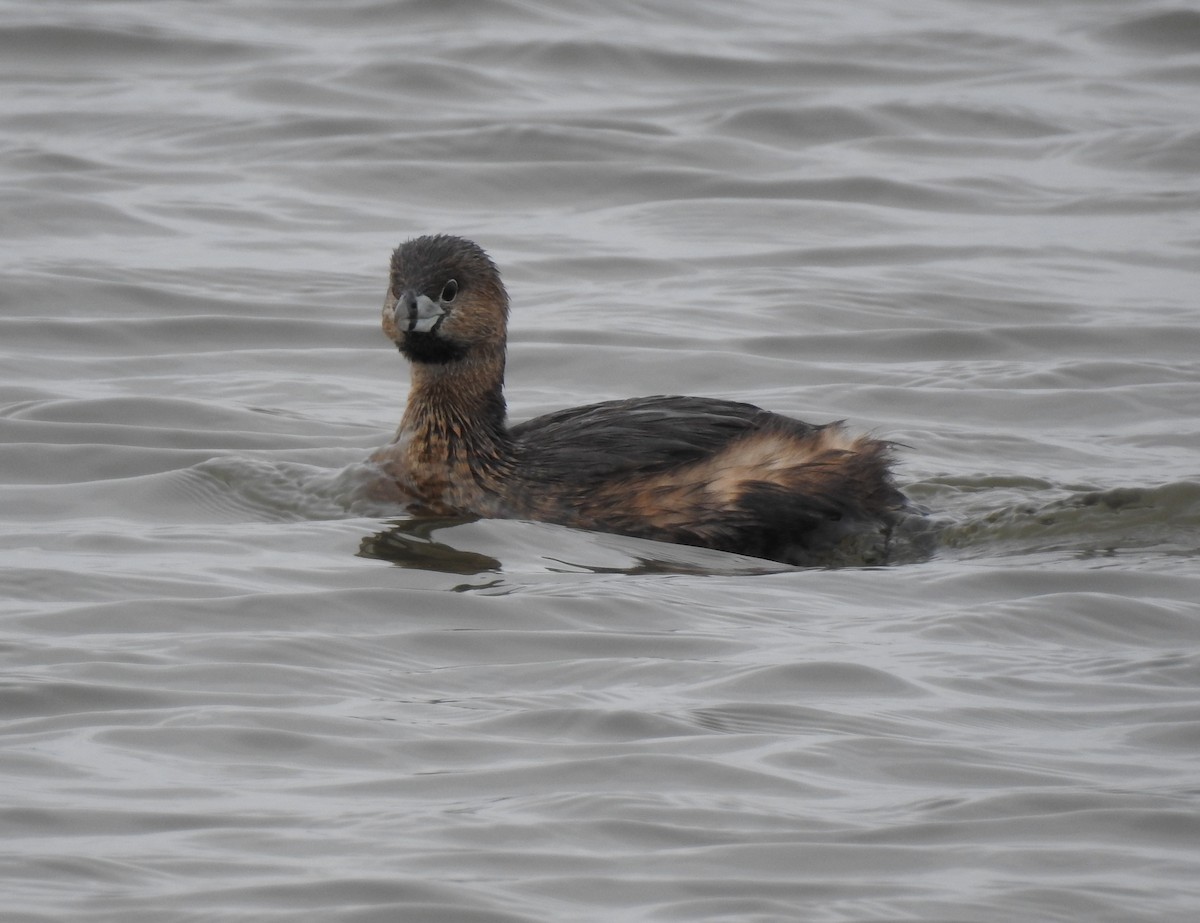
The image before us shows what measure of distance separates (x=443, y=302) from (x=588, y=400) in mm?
2108

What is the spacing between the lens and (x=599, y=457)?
783 centimetres

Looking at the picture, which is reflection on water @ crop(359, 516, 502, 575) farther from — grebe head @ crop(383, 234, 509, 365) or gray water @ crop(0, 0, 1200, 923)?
grebe head @ crop(383, 234, 509, 365)

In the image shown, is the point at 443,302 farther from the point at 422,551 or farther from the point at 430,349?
the point at 422,551

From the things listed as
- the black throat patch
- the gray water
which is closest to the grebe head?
the black throat patch

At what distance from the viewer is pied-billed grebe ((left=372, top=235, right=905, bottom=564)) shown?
770 cm

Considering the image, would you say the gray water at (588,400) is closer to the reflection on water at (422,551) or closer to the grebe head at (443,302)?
the reflection on water at (422,551)

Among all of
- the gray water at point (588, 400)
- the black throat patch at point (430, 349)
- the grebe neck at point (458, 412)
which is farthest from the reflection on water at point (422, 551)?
the black throat patch at point (430, 349)

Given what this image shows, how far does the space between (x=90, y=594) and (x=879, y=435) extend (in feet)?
12.9

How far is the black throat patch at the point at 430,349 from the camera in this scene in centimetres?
833

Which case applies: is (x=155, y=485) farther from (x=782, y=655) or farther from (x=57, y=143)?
(x=57, y=143)

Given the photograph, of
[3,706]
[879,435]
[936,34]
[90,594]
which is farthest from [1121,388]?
[936,34]

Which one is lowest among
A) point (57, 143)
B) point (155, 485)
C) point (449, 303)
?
point (155, 485)

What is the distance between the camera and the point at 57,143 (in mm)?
14438

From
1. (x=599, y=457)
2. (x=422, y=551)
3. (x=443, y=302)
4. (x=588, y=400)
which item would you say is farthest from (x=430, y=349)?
(x=588, y=400)
